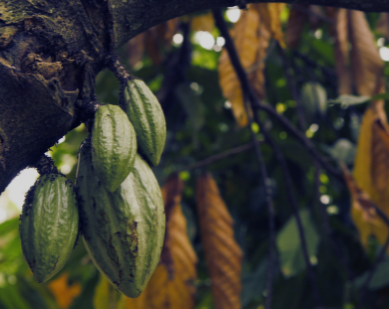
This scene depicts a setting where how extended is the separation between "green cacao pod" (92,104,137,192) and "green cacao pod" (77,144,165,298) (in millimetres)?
33

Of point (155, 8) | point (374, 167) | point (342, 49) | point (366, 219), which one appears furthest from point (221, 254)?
point (342, 49)

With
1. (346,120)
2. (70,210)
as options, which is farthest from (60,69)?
(346,120)

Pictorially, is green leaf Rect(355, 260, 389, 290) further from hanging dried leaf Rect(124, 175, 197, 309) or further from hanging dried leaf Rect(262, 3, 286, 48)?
hanging dried leaf Rect(262, 3, 286, 48)

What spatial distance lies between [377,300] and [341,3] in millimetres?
1345

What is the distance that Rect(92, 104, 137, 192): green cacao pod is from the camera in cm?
53

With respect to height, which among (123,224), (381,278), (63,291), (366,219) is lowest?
(63,291)

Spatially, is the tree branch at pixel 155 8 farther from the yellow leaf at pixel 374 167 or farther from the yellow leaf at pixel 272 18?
the yellow leaf at pixel 374 167

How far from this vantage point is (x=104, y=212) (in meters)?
0.54

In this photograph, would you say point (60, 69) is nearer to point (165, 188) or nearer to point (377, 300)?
point (165, 188)

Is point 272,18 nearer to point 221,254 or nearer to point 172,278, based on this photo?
point 221,254

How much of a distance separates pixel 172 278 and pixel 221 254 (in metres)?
0.17

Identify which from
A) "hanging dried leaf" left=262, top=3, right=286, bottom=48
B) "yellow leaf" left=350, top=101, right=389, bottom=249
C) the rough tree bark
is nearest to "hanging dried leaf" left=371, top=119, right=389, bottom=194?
"yellow leaf" left=350, top=101, right=389, bottom=249

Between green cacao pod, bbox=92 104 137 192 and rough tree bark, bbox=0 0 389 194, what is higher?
rough tree bark, bbox=0 0 389 194

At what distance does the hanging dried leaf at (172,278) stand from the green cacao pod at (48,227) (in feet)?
1.90
